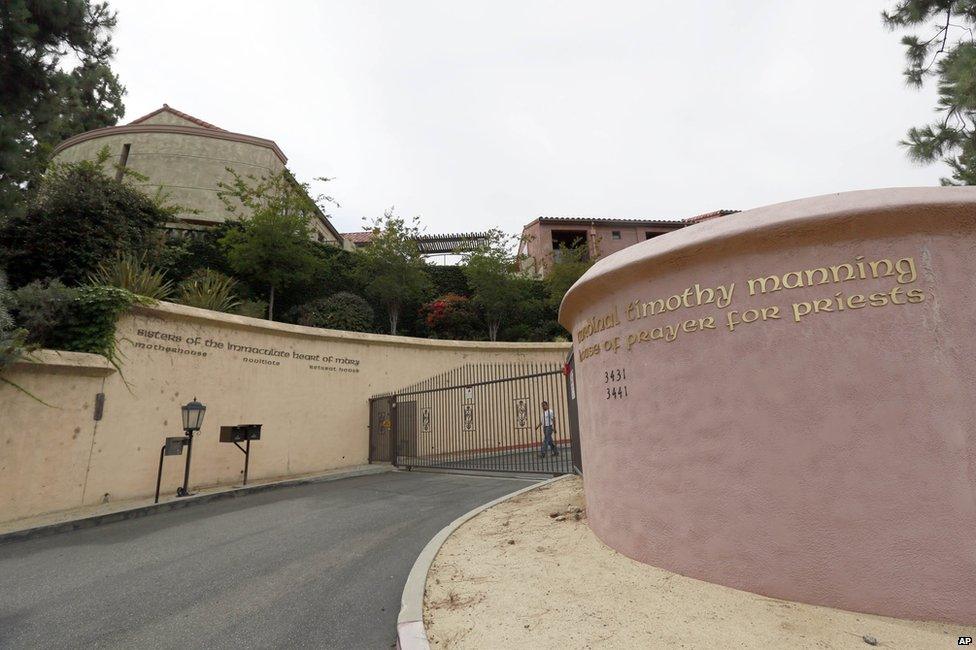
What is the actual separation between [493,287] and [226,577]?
50.3ft

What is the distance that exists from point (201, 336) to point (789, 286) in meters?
11.1

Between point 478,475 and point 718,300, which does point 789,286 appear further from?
point 478,475

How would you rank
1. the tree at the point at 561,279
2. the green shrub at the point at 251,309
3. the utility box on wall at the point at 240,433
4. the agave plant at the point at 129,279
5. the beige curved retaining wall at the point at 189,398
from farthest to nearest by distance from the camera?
the tree at the point at 561,279 < the green shrub at the point at 251,309 < the utility box on wall at the point at 240,433 < the agave plant at the point at 129,279 < the beige curved retaining wall at the point at 189,398

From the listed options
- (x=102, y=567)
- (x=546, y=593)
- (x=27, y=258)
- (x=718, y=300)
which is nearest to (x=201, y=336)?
(x=27, y=258)

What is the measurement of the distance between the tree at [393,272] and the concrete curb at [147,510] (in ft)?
24.6

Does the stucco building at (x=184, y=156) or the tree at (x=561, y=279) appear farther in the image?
the tree at (x=561, y=279)

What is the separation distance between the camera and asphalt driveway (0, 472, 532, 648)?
3.34m

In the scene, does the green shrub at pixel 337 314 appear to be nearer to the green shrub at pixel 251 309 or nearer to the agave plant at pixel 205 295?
the green shrub at pixel 251 309

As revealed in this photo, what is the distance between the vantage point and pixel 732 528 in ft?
10.9

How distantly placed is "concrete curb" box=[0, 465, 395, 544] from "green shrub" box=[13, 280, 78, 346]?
315cm

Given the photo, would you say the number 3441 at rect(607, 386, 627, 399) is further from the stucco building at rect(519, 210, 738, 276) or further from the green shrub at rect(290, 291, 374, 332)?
the stucco building at rect(519, 210, 738, 276)

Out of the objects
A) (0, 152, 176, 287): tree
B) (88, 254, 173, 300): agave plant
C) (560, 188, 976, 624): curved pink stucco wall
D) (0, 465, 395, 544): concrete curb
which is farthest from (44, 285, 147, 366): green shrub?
(560, 188, 976, 624): curved pink stucco wall

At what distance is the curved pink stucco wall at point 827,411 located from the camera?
2.89 meters

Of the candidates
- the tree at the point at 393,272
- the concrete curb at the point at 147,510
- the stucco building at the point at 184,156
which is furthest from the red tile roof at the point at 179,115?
the concrete curb at the point at 147,510
